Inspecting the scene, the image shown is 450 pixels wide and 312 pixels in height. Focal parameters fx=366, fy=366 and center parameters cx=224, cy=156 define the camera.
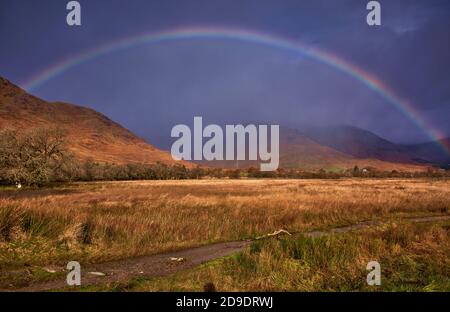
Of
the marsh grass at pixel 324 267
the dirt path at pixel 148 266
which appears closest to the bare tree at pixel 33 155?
the dirt path at pixel 148 266

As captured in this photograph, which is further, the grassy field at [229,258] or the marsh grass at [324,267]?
the grassy field at [229,258]

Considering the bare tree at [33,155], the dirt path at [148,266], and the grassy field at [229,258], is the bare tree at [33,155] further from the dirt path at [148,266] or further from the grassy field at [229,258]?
the dirt path at [148,266]

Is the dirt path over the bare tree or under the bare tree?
under

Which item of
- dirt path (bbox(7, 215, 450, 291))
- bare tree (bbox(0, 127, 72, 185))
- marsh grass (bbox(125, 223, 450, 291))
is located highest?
bare tree (bbox(0, 127, 72, 185))

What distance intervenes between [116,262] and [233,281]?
16.8 feet

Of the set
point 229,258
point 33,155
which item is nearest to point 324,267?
point 229,258

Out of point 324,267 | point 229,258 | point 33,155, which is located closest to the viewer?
point 324,267

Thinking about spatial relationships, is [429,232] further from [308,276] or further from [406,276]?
[308,276]

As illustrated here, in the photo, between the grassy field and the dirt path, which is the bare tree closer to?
the grassy field

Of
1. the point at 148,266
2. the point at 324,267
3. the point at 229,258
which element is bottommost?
the point at 148,266

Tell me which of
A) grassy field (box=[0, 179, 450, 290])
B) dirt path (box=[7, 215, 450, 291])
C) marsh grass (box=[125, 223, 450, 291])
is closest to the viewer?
marsh grass (box=[125, 223, 450, 291])

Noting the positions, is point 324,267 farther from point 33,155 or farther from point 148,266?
point 33,155

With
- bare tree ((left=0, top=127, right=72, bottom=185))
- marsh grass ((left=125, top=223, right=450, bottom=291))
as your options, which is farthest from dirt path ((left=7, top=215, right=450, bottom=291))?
bare tree ((left=0, top=127, right=72, bottom=185))
